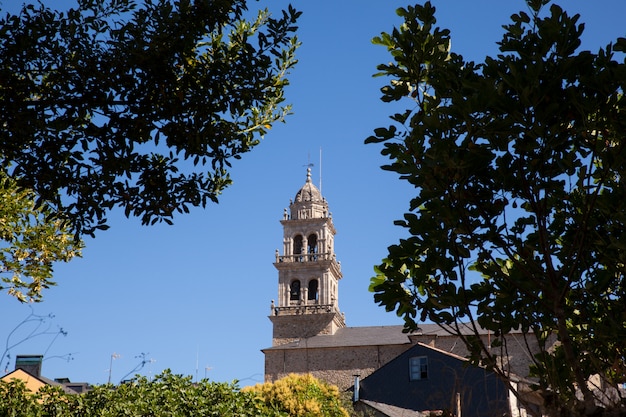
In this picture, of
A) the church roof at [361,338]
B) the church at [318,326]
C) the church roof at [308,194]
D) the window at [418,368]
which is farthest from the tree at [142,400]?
the church roof at [308,194]

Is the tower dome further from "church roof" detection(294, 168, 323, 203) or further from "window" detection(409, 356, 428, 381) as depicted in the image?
"window" detection(409, 356, 428, 381)

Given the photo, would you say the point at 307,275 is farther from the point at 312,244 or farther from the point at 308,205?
the point at 308,205

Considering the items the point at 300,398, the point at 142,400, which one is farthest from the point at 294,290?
the point at 142,400

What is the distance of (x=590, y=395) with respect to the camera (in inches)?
127

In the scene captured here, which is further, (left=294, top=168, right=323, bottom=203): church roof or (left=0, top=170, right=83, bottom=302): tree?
(left=294, top=168, right=323, bottom=203): church roof

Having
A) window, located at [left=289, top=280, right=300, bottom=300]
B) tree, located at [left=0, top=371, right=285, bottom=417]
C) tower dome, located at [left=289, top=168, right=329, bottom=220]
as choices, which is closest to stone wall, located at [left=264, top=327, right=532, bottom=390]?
window, located at [left=289, top=280, right=300, bottom=300]

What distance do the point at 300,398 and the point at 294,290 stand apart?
3543 centimetres

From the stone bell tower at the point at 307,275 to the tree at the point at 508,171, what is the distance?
51.1 m

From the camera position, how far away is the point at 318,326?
2165 inches

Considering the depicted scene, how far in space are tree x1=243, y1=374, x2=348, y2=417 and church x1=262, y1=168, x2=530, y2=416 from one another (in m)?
19.4

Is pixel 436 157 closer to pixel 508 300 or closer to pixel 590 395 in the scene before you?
pixel 508 300

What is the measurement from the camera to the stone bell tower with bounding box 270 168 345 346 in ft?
181

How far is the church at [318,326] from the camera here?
50375 millimetres

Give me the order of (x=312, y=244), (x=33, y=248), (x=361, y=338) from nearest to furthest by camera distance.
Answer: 1. (x=33, y=248)
2. (x=361, y=338)
3. (x=312, y=244)
